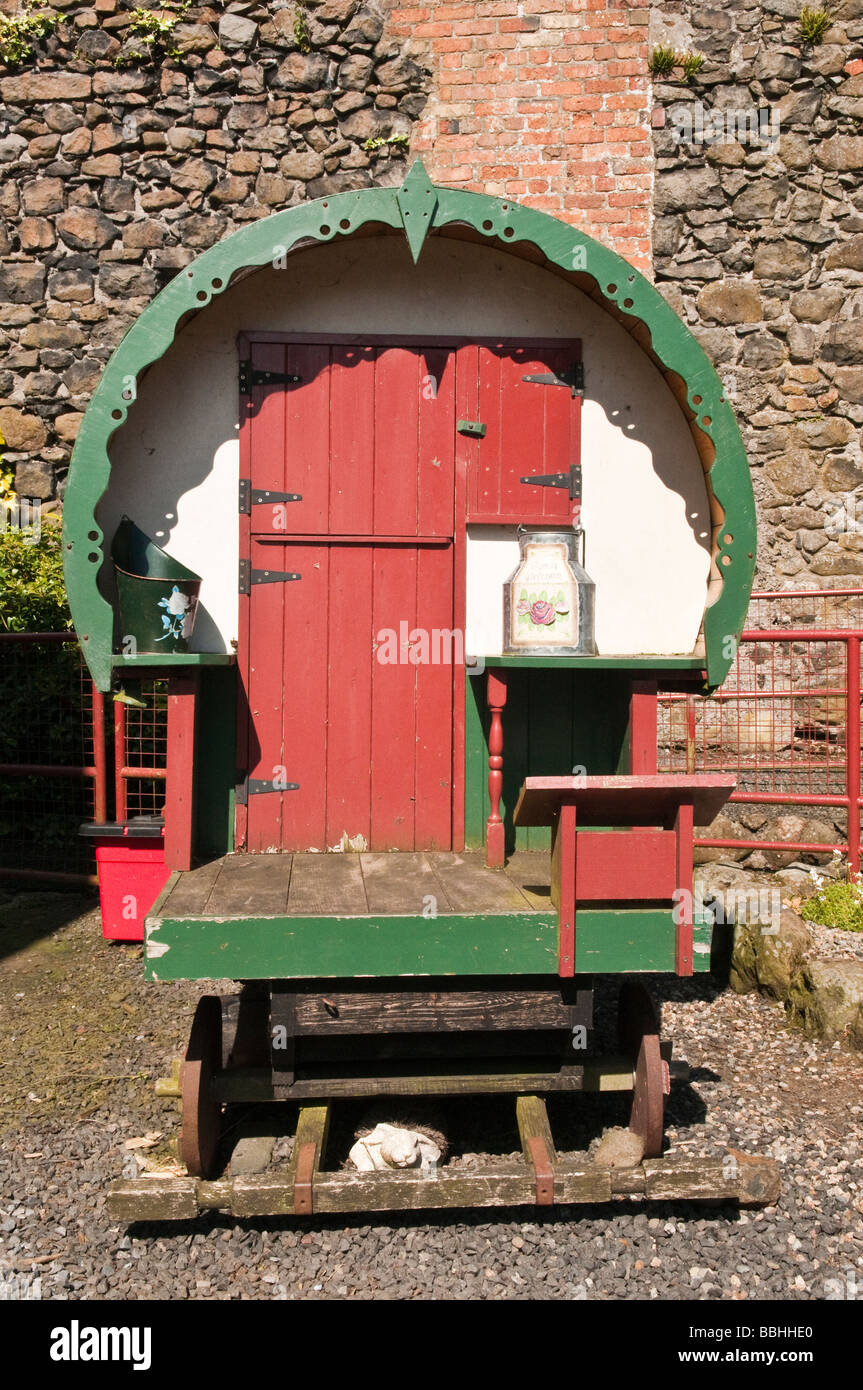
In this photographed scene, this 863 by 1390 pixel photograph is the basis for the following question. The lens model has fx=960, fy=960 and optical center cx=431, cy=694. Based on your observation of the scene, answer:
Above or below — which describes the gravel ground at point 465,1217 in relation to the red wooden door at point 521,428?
below

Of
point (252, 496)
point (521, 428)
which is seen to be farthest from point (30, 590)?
point (521, 428)

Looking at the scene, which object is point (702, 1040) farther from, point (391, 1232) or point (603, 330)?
point (603, 330)

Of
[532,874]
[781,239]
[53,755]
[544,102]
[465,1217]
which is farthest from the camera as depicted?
[781,239]

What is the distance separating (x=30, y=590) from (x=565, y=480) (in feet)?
15.9

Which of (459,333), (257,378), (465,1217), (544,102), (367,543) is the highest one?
(544,102)

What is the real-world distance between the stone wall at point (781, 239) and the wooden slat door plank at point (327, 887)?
5.63 meters

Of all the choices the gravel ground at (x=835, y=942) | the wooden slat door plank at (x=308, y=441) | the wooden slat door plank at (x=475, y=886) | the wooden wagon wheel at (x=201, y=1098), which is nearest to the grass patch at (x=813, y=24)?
the wooden slat door plank at (x=308, y=441)

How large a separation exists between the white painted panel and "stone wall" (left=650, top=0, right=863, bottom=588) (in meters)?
4.68

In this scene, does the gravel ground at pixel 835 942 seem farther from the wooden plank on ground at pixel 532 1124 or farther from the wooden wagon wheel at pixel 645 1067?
the wooden plank on ground at pixel 532 1124

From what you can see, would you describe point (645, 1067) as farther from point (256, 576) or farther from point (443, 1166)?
point (256, 576)

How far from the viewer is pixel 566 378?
144 inches

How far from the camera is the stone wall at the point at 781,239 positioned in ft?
25.3

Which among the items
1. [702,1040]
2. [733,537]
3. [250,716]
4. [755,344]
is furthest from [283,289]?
[755,344]

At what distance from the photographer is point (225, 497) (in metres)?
3.62
